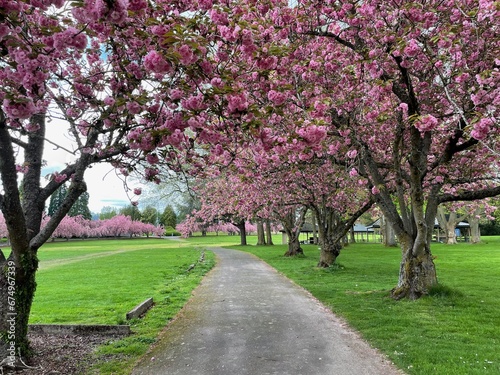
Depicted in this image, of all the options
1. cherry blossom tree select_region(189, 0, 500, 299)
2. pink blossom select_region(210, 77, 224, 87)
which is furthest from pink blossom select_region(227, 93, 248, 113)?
pink blossom select_region(210, 77, 224, 87)

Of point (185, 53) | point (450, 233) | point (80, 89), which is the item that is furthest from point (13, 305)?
point (450, 233)

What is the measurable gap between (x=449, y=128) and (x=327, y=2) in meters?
3.73

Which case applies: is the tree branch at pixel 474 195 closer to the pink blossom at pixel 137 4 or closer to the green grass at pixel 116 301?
the green grass at pixel 116 301

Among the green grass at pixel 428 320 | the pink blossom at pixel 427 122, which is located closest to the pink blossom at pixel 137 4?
the pink blossom at pixel 427 122

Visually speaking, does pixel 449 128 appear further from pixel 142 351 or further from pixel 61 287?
pixel 61 287

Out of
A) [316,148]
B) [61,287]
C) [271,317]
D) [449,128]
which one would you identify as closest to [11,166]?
[316,148]

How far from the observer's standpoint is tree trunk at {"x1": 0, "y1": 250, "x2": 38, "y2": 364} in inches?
202

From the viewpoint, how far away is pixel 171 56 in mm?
3338

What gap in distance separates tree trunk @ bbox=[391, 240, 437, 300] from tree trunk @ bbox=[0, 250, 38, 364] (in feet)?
26.4

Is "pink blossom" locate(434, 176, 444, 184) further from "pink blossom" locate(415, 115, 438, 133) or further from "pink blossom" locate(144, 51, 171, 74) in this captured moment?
"pink blossom" locate(144, 51, 171, 74)

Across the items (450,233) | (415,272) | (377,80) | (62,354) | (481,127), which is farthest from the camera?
(450,233)

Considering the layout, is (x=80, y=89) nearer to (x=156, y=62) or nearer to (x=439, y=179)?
(x=156, y=62)

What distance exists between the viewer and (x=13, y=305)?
5.16 metres

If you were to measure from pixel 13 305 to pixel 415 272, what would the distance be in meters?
8.51
